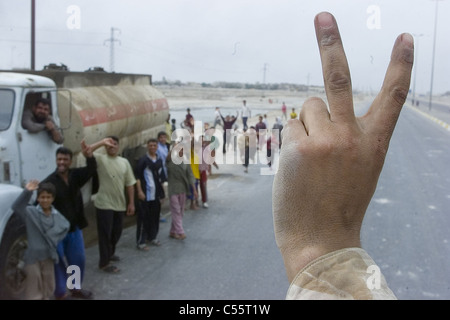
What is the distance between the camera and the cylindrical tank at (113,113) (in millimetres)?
6586

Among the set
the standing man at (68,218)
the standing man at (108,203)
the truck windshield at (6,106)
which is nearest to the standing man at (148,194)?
the standing man at (108,203)

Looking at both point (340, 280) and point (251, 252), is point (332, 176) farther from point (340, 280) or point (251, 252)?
point (251, 252)

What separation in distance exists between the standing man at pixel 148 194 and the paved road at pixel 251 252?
0.21m

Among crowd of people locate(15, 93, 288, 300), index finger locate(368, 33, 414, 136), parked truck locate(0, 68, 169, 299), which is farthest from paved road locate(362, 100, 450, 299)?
parked truck locate(0, 68, 169, 299)

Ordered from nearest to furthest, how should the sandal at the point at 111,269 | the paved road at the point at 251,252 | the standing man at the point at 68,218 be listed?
the standing man at the point at 68,218 < the paved road at the point at 251,252 < the sandal at the point at 111,269

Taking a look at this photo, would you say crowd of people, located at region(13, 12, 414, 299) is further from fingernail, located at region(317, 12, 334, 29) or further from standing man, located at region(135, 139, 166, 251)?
standing man, located at region(135, 139, 166, 251)

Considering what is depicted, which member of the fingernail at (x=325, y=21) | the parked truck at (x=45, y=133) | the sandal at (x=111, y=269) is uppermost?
the fingernail at (x=325, y=21)

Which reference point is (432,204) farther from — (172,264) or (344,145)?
(344,145)

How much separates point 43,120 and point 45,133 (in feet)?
0.48

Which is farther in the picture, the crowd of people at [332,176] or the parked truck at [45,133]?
→ the parked truck at [45,133]

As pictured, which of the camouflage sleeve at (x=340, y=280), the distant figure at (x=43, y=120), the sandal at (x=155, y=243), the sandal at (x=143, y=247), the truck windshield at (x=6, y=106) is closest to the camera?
the camouflage sleeve at (x=340, y=280)

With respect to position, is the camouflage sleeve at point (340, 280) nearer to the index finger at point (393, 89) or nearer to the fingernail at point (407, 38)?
the index finger at point (393, 89)

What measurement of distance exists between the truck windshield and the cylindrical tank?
62 cm

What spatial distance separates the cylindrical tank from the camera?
21.6 feet
